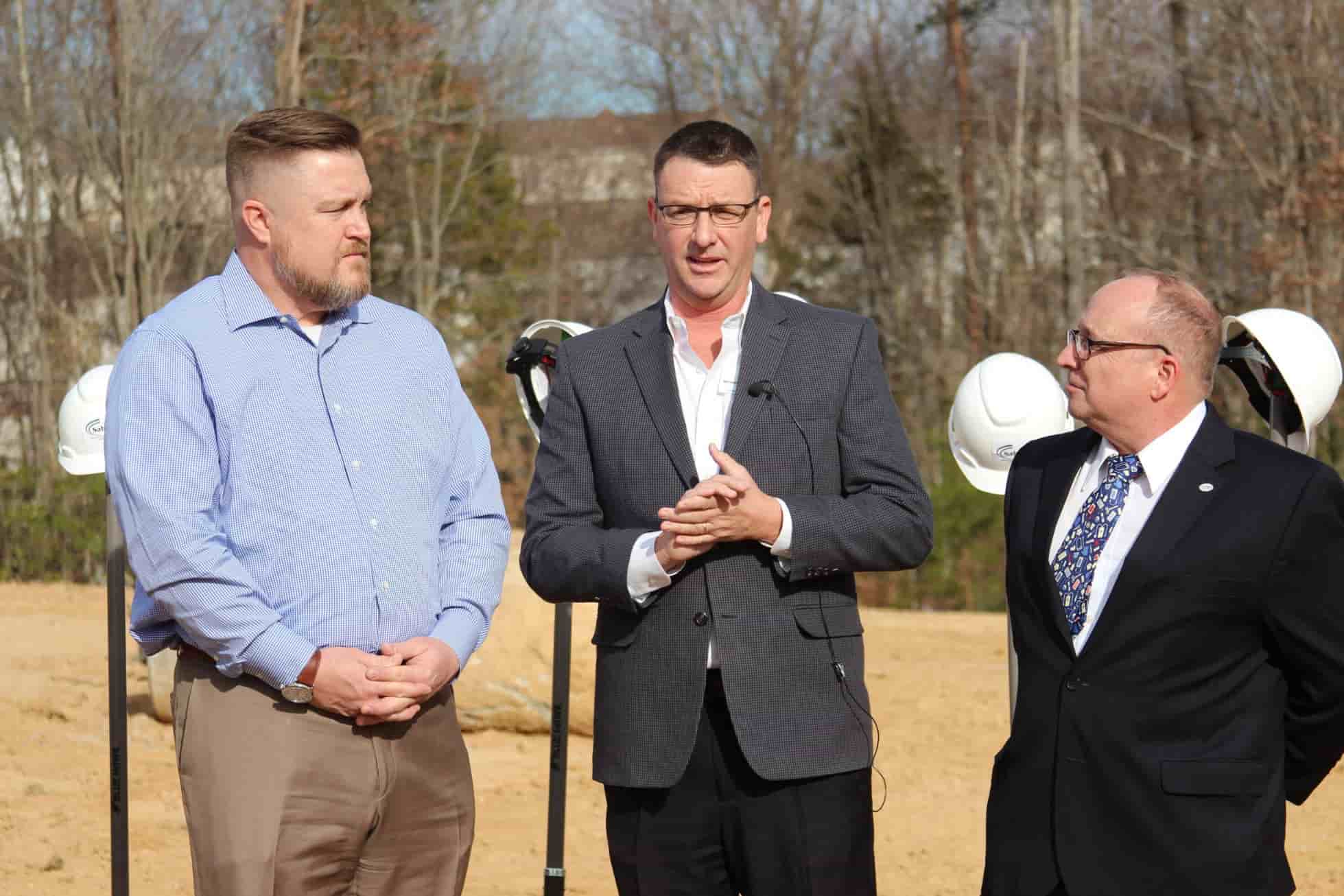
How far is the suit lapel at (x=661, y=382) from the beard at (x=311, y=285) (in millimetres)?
644

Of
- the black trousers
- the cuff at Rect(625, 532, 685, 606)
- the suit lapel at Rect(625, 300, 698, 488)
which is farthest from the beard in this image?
the black trousers

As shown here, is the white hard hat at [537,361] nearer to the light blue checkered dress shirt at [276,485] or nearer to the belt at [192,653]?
the light blue checkered dress shirt at [276,485]

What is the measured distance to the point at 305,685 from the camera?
3338 millimetres

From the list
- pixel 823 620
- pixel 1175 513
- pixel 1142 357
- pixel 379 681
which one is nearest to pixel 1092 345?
pixel 1142 357

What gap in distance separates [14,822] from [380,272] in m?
19.8

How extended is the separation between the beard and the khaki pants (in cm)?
83

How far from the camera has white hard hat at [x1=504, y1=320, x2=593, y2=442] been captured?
5133 millimetres

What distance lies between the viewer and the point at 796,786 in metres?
3.47

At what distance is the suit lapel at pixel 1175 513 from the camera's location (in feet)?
10.6

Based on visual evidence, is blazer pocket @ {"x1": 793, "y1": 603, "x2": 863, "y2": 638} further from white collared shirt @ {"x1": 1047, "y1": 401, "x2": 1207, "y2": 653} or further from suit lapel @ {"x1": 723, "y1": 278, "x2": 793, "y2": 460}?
white collared shirt @ {"x1": 1047, "y1": 401, "x2": 1207, "y2": 653}

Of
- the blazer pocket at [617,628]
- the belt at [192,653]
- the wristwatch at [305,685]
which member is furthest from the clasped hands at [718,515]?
the belt at [192,653]

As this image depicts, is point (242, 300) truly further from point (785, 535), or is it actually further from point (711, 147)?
point (785, 535)

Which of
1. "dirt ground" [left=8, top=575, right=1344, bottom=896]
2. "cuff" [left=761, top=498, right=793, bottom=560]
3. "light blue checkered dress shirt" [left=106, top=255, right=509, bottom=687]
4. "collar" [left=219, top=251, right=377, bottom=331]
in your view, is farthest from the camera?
"dirt ground" [left=8, top=575, right=1344, bottom=896]

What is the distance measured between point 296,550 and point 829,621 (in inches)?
46.5
